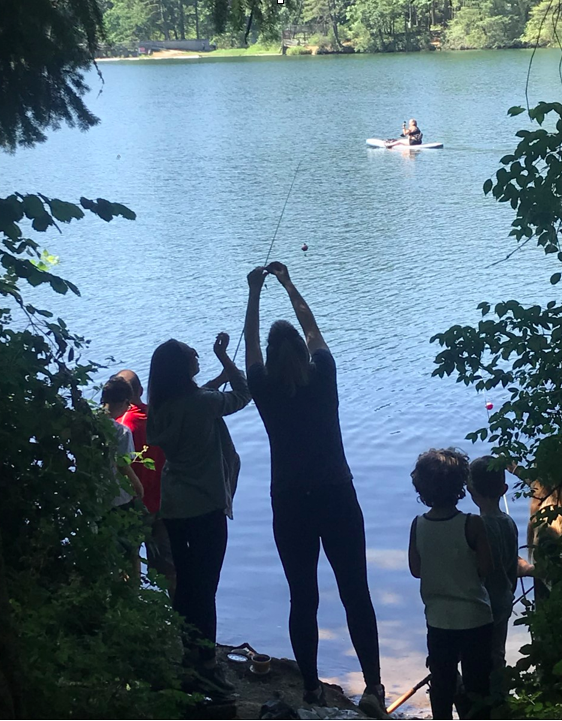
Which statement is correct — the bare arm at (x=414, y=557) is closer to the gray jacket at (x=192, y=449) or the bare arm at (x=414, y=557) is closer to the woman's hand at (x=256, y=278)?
the gray jacket at (x=192, y=449)

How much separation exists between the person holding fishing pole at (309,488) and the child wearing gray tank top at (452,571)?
0.35 m

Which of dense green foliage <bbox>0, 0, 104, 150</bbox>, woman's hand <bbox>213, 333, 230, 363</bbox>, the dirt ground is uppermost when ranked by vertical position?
dense green foliage <bbox>0, 0, 104, 150</bbox>

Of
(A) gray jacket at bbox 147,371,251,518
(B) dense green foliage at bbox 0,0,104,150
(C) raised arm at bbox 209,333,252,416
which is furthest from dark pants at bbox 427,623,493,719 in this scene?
(B) dense green foliage at bbox 0,0,104,150

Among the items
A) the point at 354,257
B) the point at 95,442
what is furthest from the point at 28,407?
the point at 354,257

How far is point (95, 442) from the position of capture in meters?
2.75

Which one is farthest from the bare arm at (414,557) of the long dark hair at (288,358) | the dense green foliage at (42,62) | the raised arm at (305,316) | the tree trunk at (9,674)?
the dense green foliage at (42,62)

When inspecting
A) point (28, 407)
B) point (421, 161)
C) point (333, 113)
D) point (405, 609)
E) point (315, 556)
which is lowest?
point (405, 609)

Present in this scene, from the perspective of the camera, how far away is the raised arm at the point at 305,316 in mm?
3393

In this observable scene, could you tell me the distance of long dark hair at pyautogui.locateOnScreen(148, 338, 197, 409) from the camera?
130 inches

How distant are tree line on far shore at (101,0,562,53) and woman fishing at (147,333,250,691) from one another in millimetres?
1071

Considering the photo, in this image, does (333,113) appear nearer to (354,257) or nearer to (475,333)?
(354,257)

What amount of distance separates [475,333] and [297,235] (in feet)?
39.2

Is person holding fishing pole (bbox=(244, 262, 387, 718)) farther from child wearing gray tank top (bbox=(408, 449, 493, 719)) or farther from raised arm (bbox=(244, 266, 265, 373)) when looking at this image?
child wearing gray tank top (bbox=(408, 449, 493, 719))

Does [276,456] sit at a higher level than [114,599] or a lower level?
higher
